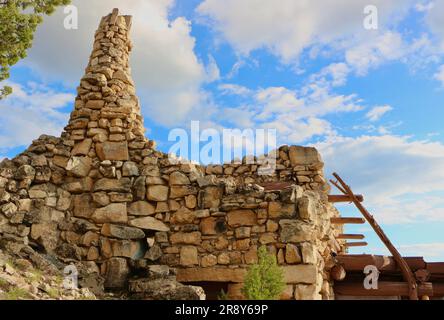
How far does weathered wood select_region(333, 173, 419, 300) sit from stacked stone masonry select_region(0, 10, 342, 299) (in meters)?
1.27

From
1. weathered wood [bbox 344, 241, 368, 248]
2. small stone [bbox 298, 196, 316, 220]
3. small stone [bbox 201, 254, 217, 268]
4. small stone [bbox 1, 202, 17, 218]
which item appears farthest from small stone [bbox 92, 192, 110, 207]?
weathered wood [bbox 344, 241, 368, 248]

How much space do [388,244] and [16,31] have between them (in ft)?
29.6

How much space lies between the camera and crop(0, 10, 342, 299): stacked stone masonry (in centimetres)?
753

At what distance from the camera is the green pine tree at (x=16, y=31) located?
902 centimetres

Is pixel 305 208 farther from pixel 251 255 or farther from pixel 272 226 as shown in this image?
pixel 251 255

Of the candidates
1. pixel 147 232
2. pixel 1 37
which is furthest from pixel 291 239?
pixel 1 37

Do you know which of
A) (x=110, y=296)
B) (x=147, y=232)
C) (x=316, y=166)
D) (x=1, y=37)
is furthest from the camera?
(x=316, y=166)

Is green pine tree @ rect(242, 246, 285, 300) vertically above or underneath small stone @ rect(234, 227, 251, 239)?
underneath

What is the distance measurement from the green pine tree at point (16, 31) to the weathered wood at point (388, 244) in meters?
7.52

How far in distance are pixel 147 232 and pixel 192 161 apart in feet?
5.93

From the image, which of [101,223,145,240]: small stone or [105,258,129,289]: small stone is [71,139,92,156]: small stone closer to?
[101,223,145,240]: small stone

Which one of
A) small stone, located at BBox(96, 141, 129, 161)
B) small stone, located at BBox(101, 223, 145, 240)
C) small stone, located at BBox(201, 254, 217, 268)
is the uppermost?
small stone, located at BBox(96, 141, 129, 161)
